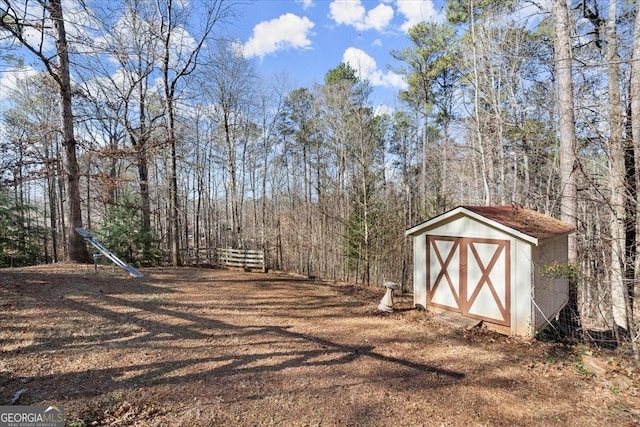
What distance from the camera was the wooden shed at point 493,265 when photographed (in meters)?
5.23

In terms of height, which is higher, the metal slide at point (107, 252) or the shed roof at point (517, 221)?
the shed roof at point (517, 221)

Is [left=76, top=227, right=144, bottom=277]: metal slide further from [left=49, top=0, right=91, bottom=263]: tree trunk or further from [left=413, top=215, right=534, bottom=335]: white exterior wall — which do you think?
[left=413, top=215, right=534, bottom=335]: white exterior wall

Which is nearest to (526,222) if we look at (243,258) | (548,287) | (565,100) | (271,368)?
(548,287)

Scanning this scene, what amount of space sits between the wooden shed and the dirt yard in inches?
20.4

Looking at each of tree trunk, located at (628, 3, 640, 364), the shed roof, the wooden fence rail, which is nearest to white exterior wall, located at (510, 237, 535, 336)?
the shed roof

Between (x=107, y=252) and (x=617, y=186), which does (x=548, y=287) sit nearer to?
(x=617, y=186)

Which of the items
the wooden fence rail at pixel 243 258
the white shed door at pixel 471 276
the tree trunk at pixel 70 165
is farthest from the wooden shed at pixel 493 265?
the tree trunk at pixel 70 165

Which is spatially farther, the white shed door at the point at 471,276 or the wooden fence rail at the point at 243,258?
the wooden fence rail at the point at 243,258

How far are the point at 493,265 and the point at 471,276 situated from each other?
477 millimetres

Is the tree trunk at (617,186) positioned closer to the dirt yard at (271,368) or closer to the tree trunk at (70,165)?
the dirt yard at (271,368)

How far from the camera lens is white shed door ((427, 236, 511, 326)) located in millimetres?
5457

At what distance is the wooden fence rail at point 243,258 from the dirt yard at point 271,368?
227 inches

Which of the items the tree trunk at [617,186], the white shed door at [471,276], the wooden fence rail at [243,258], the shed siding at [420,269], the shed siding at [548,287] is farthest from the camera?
the wooden fence rail at [243,258]

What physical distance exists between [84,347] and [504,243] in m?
6.65
